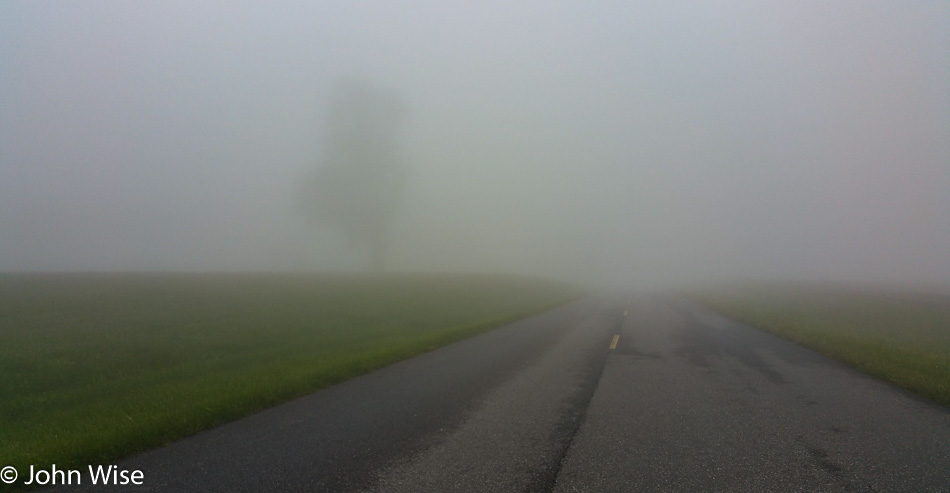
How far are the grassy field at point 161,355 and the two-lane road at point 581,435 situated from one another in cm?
102

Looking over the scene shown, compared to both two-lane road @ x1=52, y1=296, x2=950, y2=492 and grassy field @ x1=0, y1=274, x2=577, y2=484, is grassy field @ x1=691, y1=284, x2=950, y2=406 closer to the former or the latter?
two-lane road @ x1=52, y1=296, x2=950, y2=492

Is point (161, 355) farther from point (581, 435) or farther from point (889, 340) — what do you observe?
point (889, 340)

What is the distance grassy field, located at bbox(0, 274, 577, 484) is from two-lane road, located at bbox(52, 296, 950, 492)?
3.33ft

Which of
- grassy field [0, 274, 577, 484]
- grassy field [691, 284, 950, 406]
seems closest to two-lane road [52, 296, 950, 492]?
grassy field [691, 284, 950, 406]

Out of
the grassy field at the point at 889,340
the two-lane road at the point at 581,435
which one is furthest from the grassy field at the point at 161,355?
the grassy field at the point at 889,340

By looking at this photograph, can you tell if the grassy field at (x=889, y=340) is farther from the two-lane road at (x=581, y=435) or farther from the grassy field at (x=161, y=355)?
the grassy field at (x=161, y=355)

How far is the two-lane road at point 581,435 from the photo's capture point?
5129mm

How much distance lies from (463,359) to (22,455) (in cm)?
871

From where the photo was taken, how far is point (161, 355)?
1420cm

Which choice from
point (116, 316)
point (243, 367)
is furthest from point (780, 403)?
point (116, 316)

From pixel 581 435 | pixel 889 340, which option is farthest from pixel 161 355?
pixel 889 340

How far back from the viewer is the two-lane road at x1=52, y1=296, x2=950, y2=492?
5.13 metres

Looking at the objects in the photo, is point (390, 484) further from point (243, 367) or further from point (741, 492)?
point (243, 367)

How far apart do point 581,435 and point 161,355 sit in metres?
13.3
